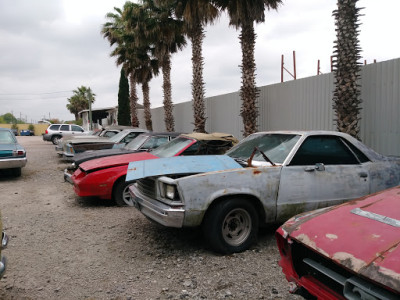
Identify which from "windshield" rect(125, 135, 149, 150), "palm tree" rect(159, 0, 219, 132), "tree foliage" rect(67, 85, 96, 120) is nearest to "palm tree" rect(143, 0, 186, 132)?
"palm tree" rect(159, 0, 219, 132)

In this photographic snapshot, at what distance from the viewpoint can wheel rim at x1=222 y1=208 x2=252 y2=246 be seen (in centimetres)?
390

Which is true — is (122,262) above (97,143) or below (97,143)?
below

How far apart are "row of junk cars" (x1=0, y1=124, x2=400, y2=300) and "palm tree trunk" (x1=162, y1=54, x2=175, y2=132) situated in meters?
14.3

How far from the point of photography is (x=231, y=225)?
4.00m

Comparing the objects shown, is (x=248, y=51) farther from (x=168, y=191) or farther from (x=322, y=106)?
(x=168, y=191)

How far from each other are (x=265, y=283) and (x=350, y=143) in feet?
7.85

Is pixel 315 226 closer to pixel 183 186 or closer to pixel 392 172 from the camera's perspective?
pixel 183 186

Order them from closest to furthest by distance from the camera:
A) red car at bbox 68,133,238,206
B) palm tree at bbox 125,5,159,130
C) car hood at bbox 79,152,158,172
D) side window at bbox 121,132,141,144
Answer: red car at bbox 68,133,238,206, car hood at bbox 79,152,158,172, side window at bbox 121,132,141,144, palm tree at bbox 125,5,159,130

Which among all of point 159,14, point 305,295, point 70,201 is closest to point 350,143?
→ point 305,295

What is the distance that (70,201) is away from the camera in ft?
22.4

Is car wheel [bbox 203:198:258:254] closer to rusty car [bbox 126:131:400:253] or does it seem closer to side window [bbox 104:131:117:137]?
rusty car [bbox 126:131:400:253]

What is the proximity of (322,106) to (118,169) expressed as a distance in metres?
5.89

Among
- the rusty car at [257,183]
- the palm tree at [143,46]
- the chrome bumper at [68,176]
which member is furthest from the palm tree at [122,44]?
the rusty car at [257,183]

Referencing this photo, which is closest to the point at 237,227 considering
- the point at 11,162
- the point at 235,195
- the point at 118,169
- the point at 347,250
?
the point at 235,195
